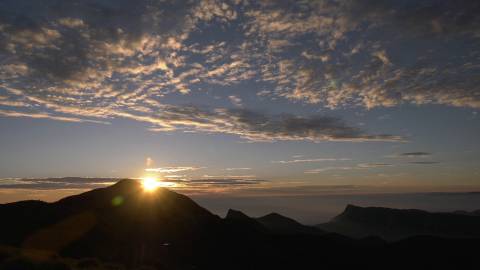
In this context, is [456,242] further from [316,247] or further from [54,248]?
[54,248]

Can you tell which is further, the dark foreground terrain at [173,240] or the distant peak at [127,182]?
the distant peak at [127,182]

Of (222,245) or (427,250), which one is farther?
(427,250)

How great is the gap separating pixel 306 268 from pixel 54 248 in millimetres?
78135

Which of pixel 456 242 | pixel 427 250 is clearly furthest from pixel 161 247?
pixel 456 242

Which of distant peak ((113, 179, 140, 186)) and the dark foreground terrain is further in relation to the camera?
distant peak ((113, 179, 140, 186))

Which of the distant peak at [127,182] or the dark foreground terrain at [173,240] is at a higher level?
the distant peak at [127,182]

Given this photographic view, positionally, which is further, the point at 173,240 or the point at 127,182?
the point at 127,182

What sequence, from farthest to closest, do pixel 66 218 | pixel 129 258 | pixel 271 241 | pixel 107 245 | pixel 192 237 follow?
pixel 271 241 < pixel 192 237 < pixel 66 218 < pixel 107 245 < pixel 129 258

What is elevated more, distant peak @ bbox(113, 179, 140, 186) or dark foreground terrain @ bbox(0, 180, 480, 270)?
distant peak @ bbox(113, 179, 140, 186)

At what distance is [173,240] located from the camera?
373 feet

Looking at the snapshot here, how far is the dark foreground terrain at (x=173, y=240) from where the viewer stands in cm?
8819

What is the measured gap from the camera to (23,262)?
30.9 meters

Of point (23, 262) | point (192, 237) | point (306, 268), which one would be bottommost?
point (306, 268)

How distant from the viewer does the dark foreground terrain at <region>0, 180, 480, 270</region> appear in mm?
88188
